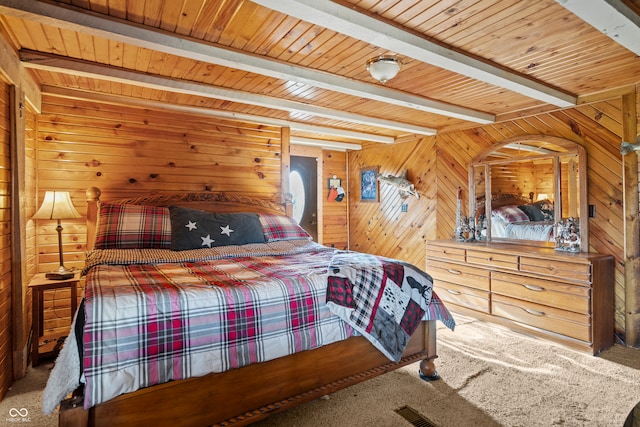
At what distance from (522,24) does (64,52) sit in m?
2.91

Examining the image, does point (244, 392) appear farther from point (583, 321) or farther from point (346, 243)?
point (346, 243)

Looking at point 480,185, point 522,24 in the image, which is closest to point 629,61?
point 522,24

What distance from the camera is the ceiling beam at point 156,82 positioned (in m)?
2.46

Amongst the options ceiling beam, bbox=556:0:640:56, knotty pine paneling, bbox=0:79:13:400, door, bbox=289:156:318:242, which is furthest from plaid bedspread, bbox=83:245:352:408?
door, bbox=289:156:318:242

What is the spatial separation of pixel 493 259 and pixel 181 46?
3.23 meters

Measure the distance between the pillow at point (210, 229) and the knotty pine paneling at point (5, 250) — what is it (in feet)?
3.40

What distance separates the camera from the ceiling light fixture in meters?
2.41

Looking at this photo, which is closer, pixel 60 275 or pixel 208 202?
pixel 60 275

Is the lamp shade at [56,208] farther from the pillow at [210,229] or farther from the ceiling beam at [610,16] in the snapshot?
the ceiling beam at [610,16]

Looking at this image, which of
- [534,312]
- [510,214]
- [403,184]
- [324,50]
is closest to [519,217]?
[510,214]

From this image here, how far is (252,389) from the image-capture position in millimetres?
1688

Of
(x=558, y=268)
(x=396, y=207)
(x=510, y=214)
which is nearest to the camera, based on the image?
(x=558, y=268)

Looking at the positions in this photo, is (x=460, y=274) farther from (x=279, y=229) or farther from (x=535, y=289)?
(x=279, y=229)

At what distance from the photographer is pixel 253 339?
1.67m
